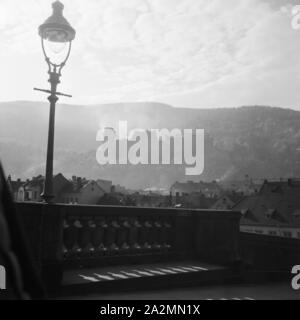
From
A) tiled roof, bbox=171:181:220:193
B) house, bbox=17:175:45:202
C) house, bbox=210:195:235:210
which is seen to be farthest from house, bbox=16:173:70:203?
tiled roof, bbox=171:181:220:193

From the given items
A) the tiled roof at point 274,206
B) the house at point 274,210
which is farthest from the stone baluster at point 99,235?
the tiled roof at point 274,206

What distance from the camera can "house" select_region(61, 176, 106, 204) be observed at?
90.6m

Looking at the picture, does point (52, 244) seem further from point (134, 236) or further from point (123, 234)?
point (134, 236)

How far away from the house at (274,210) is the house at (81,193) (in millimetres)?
28233

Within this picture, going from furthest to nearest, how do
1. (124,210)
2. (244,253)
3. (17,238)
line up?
(244,253)
(124,210)
(17,238)

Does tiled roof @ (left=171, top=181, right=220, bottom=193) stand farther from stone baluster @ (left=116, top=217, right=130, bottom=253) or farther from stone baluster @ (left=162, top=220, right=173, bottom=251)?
stone baluster @ (left=116, top=217, right=130, bottom=253)

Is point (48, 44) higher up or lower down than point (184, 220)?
higher up

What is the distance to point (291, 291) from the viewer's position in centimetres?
848

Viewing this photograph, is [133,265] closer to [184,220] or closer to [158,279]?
[158,279]

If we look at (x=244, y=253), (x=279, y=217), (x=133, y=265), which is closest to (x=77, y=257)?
(x=133, y=265)

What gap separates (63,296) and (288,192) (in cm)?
7755

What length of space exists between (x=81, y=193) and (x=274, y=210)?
3653 cm

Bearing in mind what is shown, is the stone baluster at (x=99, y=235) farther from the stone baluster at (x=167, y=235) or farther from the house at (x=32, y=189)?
the house at (x=32, y=189)

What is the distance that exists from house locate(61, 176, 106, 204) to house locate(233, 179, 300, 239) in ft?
92.6
